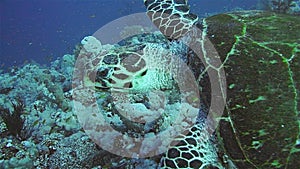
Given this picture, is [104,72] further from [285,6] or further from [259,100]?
[285,6]

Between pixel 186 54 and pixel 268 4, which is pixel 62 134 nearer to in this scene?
pixel 186 54

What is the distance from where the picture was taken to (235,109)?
2.10 m

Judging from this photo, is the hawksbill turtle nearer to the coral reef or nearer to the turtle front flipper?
the turtle front flipper

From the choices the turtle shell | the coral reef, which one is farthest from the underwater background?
the coral reef

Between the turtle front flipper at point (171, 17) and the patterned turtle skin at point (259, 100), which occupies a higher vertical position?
the turtle front flipper at point (171, 17)

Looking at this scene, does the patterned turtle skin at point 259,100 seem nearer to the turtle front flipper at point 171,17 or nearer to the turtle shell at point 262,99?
the turtle shell at point 262,99

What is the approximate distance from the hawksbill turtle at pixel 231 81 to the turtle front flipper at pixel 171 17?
0.04 feet

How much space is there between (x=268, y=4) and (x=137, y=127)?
8.47 meters

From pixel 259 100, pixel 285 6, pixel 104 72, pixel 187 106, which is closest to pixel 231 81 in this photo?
pixel 259 100

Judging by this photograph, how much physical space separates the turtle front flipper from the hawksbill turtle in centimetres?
1

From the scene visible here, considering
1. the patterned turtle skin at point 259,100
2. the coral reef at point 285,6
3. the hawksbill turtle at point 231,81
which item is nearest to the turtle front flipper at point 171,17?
the hawksbill turtle at point 231,81

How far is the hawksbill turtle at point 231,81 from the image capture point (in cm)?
198

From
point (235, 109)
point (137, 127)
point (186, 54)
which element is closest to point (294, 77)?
point (235, 109)

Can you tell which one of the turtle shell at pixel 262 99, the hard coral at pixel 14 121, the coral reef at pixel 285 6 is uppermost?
the coral reef at pixel 285 6
